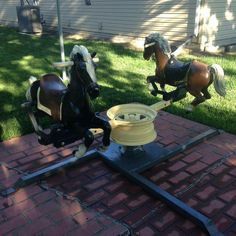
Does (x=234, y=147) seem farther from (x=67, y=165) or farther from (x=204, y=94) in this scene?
(x=67, y=165)

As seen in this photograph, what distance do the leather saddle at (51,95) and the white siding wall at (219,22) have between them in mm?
7056

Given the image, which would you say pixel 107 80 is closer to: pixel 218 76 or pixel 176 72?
pixel 176 72

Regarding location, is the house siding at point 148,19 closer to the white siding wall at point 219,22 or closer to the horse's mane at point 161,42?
the white siding wall at point 219,22

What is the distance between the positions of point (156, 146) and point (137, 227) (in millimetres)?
1292

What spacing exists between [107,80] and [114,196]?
393 cm

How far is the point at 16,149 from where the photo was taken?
4160mm

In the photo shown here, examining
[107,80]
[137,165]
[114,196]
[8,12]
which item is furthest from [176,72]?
[8,12]

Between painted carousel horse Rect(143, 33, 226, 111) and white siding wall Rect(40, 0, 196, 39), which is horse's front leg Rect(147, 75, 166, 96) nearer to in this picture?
painted carousel horse Rect(143, 33, 226, 111)

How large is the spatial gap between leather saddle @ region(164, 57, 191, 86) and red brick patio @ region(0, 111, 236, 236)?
85 centimetres

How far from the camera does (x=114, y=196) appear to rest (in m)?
3.26

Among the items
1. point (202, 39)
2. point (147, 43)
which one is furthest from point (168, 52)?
point (202, 39)

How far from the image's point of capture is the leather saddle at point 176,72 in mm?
3679

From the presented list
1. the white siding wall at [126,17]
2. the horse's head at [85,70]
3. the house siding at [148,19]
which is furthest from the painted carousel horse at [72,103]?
the white siding wall at [126,17]

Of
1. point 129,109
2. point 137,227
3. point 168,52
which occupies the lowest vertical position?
point 137,227
